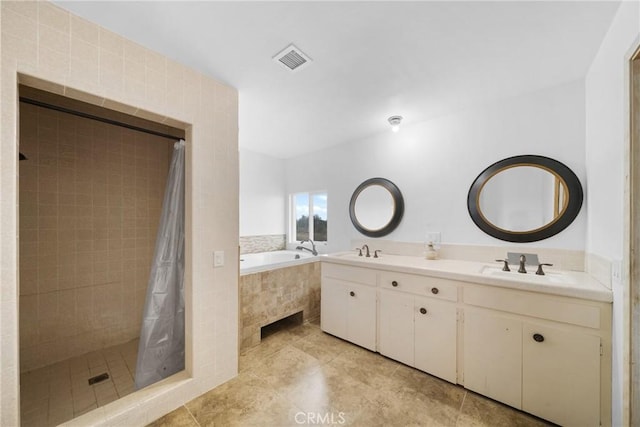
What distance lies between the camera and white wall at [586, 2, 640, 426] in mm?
1186

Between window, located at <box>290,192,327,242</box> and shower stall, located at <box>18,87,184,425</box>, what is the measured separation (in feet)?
6.76

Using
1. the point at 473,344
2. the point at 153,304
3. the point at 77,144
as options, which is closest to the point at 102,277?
the point at 153,304

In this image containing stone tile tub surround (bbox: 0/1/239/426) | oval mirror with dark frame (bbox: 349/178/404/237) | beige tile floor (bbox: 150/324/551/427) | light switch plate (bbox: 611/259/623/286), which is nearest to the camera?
stone tile tub surround (bbox: 0/1/239/426)

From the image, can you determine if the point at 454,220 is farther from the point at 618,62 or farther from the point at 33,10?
the point at 33,10

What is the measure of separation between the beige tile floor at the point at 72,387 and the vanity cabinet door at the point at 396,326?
209 cm

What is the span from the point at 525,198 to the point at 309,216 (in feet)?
9.02

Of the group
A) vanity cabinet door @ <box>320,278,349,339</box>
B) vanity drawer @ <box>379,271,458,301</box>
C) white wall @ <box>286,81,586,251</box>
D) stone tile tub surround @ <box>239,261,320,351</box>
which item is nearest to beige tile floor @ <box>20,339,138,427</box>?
stone tile tub surround @ <box>239,261,320,351</box>

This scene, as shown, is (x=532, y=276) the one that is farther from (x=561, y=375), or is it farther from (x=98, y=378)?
(x=98, y=378)

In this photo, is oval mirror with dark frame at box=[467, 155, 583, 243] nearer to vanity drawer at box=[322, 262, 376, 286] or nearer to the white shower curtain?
vanity drawer at box=[322, 262, 376, 286]

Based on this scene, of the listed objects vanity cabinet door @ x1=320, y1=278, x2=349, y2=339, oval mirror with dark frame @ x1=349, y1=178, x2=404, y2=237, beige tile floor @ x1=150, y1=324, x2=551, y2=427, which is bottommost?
beige tile floor @ x1=150, y1=324, x2=551, y2=427

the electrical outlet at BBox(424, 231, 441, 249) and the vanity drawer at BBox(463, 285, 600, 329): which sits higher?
the electrical outlet at BBox(424, 231, 441, 249)

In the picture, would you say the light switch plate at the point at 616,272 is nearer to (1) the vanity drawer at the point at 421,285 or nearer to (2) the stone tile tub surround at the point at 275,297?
(1) the vanity drawer at the point at 421,285

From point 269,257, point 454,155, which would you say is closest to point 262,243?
point 269,257

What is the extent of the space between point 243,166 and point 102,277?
211 cm
